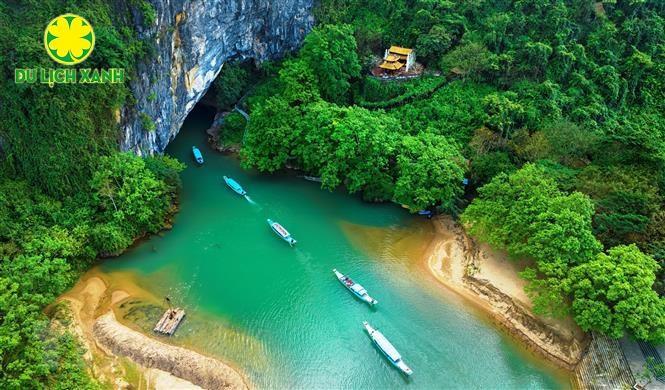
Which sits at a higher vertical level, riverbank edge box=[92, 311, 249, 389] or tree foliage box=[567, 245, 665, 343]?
tree foliage box=[567, 245, 665, 343]

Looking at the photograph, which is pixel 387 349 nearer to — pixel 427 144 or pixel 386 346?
pixel 386 346

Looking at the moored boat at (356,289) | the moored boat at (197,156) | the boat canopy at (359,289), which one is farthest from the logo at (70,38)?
the boat canopy at (359,289)

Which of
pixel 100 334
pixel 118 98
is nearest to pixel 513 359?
pixel 100 334

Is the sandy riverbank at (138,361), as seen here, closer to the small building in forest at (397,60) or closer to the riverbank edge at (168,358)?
the riverbank edge at (168,358)

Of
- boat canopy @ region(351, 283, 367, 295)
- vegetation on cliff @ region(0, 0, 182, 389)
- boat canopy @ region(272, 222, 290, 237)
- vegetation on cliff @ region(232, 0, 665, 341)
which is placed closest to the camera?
vegetation on cliff @ region(0, 0, 182, 389)

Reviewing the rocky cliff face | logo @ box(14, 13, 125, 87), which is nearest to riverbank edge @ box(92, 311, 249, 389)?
the rocky cliff face

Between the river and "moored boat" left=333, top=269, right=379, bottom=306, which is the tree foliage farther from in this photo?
"moored boat" left=333, top=269, right=379, bottom=306

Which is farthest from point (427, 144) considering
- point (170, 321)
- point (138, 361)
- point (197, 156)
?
point (138, 361)
